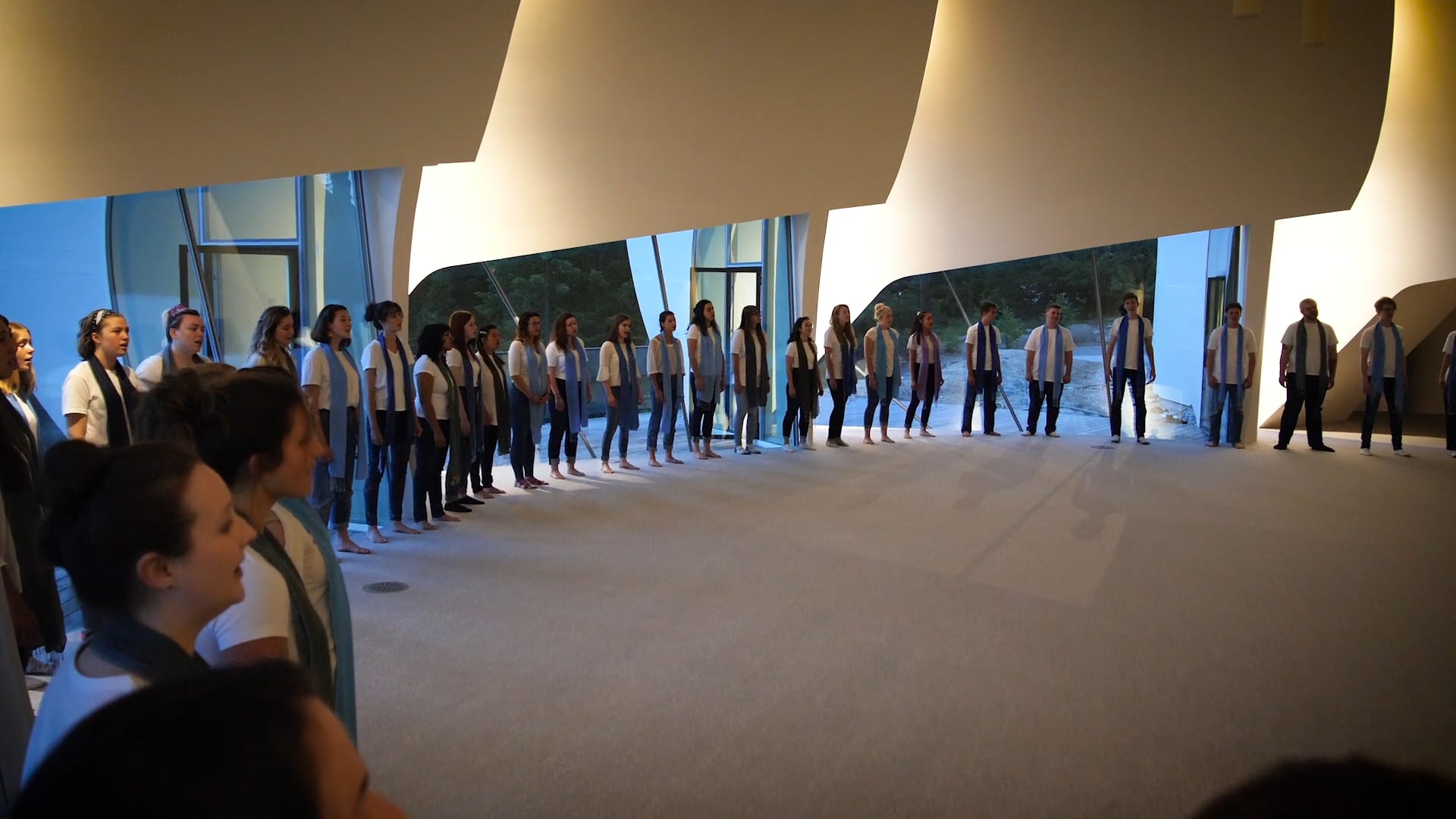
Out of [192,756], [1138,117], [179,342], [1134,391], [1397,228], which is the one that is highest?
[1138,117]

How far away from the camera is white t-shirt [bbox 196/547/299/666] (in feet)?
5.53

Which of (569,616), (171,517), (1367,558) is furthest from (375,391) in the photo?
(1367,558)

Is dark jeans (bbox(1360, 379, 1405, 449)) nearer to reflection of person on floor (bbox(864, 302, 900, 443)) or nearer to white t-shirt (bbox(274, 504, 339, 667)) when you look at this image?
reflection of person on floor (bbox(864, 302, 900, 443))

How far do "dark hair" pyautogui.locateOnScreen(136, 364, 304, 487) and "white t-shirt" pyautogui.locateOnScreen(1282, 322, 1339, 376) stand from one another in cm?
1143

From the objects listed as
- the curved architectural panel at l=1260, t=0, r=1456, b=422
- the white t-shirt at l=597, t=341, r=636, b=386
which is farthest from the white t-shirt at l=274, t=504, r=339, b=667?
the curved architectural panel at l=1260, t=0, r=1456, b=422

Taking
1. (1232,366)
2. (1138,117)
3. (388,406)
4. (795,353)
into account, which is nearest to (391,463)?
(388,406)

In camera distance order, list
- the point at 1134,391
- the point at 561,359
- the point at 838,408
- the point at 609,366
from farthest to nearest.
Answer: the point at 1134,391 → the point at 838,408 → the point at 609,366 → the point at 561,359

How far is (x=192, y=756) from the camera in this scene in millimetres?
699

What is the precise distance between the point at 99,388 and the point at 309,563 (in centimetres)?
321

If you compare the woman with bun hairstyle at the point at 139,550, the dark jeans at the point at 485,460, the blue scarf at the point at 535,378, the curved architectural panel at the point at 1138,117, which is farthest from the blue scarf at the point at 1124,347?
the woman with bun hairstyle at the point at 139,550

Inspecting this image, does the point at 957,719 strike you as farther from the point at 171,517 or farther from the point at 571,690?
the point at 171,517

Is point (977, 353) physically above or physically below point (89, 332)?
below

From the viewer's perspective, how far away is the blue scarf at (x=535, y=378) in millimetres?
8438

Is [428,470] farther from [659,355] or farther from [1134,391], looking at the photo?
[1134,391]
